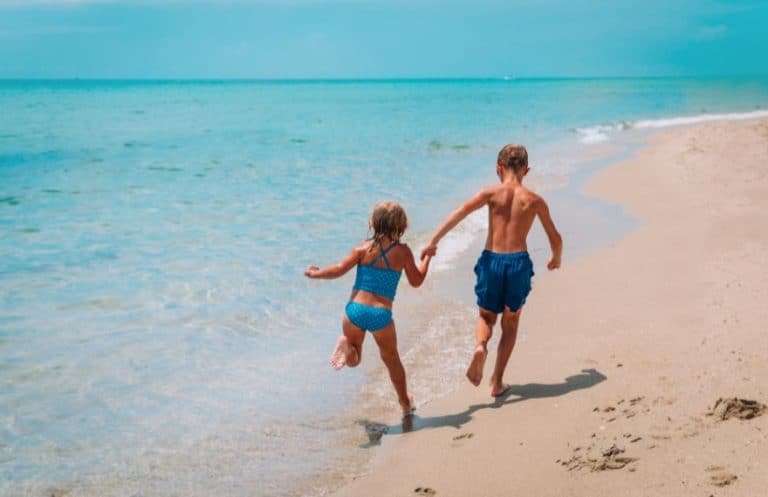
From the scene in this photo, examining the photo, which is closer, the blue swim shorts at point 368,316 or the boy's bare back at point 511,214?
the blue swim shorts at point 368,316

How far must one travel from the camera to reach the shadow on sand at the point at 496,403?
14.5ft

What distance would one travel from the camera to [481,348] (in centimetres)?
451

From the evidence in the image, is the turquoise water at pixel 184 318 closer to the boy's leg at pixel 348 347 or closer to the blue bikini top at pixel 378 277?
the boy's leg at pixel 348 347

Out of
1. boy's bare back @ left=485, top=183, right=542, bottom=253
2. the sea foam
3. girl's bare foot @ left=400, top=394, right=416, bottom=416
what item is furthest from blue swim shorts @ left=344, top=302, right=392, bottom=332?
the sea foam

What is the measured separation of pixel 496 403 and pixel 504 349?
363mm

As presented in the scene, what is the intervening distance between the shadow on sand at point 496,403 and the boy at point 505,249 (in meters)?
0.12

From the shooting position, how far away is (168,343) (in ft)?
19.8

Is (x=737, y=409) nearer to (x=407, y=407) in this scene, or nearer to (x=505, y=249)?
(x=505, y=249)

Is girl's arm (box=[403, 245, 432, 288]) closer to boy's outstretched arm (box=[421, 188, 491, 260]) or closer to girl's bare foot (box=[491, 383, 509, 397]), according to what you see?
boy's outstretched arm (box=[421, 188, 491, 260])

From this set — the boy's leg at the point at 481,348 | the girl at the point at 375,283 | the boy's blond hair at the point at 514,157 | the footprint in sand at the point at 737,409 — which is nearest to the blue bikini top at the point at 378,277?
the girl at the point at 375,283

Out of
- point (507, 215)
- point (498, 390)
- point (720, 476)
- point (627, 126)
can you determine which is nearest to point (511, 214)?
point (507, 215)

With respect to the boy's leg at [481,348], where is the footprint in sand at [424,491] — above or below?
below

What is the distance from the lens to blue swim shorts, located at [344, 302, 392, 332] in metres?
4.44

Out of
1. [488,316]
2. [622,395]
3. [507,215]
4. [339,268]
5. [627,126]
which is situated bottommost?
[622,395]
